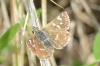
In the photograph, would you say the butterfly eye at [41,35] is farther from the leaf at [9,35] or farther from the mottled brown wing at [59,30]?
the leaf at [9,35]

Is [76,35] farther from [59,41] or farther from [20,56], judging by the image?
[59,41]

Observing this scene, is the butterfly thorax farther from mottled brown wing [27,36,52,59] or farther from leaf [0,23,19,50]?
leaf [0,23,19,50]

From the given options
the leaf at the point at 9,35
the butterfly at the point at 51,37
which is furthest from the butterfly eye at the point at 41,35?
the leaf at the point at 9,35

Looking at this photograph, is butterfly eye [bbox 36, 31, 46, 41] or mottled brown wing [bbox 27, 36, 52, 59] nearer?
mottled brown wing [bbox 27, 36, 52, 59]

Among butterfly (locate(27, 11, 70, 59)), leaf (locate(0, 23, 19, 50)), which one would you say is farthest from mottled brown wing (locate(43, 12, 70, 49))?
leaf (locate(0, 23, 19, 50))

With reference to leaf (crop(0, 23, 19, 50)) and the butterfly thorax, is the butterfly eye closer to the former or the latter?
the butterfly thorax

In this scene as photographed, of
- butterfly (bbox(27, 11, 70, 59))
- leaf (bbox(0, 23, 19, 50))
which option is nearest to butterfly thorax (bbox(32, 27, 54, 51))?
A: butterfly (bbox(27, 11, 70, 59))

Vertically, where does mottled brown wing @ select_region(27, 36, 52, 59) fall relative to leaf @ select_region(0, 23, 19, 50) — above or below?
below
